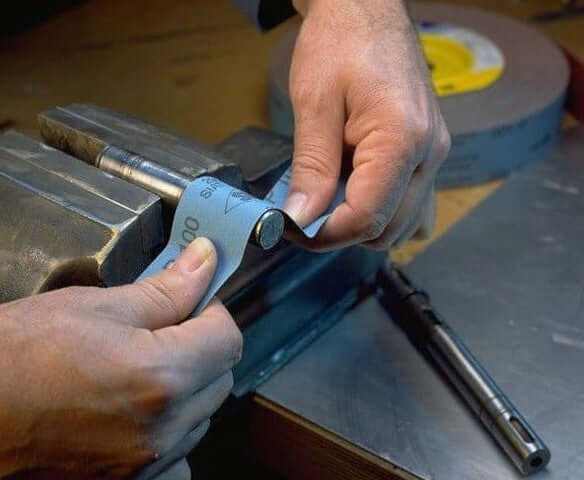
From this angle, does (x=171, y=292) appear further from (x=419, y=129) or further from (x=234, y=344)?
(x=419, y=129)

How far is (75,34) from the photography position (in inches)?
52.4

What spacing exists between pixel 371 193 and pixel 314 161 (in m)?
0.07

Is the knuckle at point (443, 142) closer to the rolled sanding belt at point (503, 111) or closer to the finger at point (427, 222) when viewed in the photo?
the finger at point (427, 222)

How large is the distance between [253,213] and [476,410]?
27 cm

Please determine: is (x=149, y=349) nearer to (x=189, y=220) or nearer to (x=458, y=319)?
(x=189, y=220)

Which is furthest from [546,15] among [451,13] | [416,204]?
[416,204]

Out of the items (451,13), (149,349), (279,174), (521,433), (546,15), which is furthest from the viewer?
(546,15)

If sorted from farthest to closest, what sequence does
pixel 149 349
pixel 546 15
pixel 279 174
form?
pixel 546 15, pixel 279 174, pixel 149 349

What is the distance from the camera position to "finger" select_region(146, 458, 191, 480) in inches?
21.6

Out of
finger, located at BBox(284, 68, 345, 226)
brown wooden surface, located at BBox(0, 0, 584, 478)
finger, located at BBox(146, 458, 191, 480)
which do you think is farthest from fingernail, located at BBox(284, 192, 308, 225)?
brown wooden surface, located at BBox(0, 0, 584, 478)

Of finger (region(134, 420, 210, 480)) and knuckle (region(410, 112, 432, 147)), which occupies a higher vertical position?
knuckle (region(410, 112, 432, 147))

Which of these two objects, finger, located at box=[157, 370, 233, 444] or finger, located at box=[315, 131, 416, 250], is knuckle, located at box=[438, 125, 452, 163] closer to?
finger, located at box=[315, 131, 416, 250]

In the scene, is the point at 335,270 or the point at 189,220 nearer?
the point at 189,220

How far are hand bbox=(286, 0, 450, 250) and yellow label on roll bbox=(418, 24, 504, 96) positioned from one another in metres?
0.30
